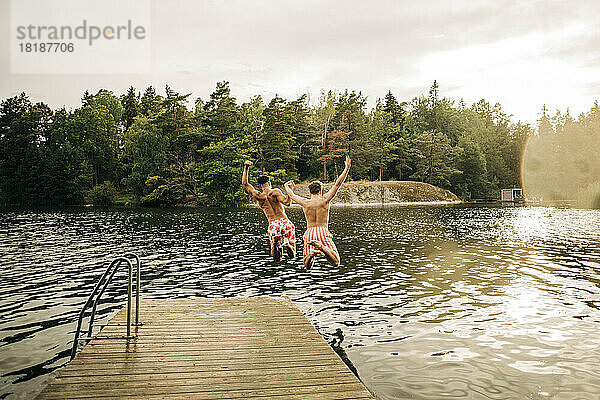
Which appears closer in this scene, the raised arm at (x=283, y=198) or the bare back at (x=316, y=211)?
the bare back at (x=316, y=211)

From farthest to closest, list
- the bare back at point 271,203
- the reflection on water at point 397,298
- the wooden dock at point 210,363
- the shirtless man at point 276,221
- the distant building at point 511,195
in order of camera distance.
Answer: the distant building at point 511,195 → the bare back at point 271,203 → the shirtless man at point 276,221 → the reflection on water at point 397,298 → the wooden dock at point 210,363

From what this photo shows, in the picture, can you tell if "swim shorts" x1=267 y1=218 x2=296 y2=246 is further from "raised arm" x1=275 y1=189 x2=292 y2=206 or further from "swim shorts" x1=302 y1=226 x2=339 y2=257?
"swim shorts" x1=302 y1=226 x2=339 y2=257

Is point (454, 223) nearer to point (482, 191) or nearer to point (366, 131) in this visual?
point (366, 131)

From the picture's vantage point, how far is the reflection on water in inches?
306

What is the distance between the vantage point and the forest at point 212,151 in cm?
6719

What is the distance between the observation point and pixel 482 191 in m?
87.7

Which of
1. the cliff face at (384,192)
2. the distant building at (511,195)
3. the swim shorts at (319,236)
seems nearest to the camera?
the swim shorts at (319,236)

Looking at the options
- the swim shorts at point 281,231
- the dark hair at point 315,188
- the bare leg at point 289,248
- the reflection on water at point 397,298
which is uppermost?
the dark hair at point 315,188

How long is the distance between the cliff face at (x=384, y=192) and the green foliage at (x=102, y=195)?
28062 mm

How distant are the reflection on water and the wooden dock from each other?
1283 mm

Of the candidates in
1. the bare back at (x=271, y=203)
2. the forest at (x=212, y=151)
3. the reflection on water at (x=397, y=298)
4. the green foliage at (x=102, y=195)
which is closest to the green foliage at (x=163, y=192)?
the forest at (x=212, y=151)

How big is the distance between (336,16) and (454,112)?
57.7 metres

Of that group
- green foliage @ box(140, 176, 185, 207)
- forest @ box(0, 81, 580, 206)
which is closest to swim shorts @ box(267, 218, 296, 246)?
forest @ box(0, 81, 580, 206)

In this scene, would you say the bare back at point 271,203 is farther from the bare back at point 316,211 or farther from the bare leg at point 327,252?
the bare leg at point 327,252
